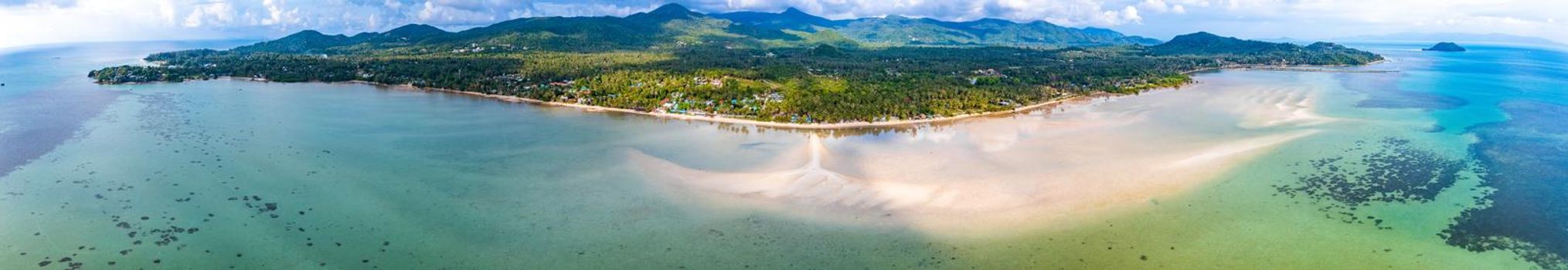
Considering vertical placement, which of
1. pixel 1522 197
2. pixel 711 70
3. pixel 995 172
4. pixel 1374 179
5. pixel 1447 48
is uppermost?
pixel 1447 48

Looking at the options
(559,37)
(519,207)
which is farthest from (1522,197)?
(559,37)

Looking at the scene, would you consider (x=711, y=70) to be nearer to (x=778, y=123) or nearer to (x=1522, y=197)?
(x=778, y=123)

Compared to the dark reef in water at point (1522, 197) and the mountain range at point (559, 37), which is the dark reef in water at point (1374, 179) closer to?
the dark reef in water at point (1522, 197)

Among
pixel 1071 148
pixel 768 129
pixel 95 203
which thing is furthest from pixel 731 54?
pixel 95 203

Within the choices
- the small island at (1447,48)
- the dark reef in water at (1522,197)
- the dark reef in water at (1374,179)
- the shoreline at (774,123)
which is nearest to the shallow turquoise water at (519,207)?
→ the dark reef in water at (1522,197)

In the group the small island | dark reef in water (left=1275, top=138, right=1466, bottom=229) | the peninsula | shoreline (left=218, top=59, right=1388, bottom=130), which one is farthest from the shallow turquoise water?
the small island

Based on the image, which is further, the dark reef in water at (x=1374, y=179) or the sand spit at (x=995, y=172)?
the dark reef in water at (x=1374, y=179)
